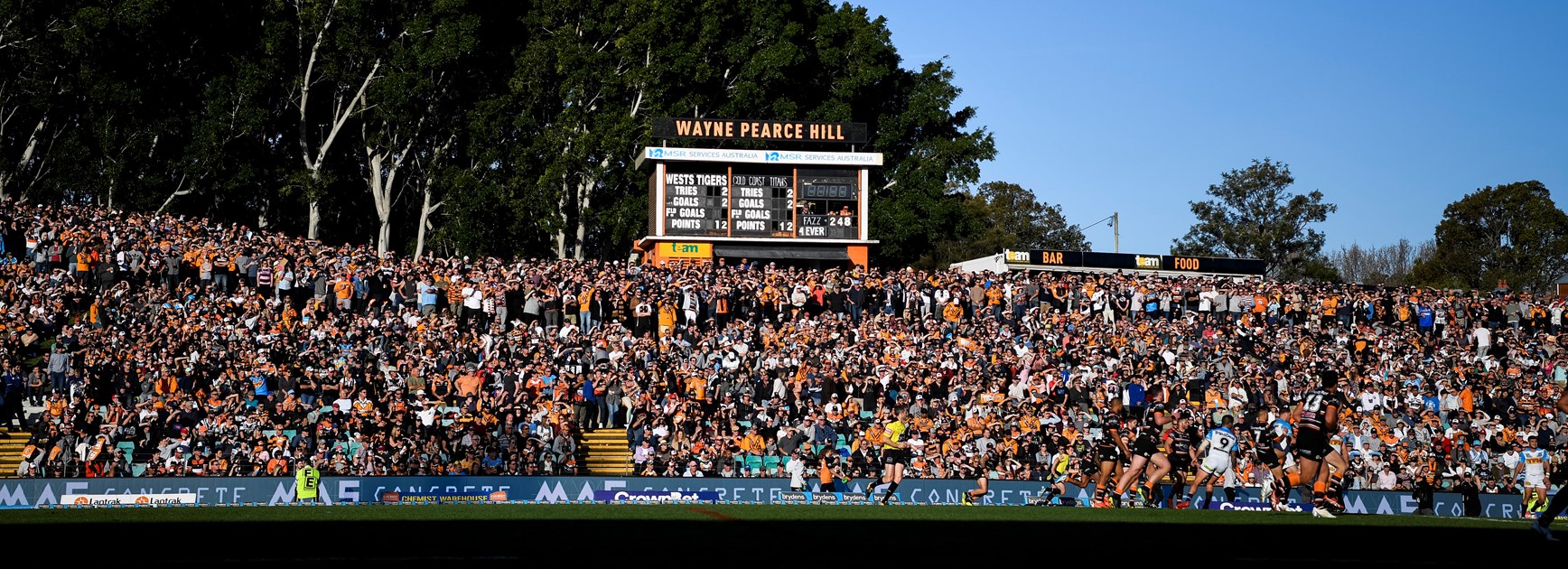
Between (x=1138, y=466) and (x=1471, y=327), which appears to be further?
(x=1471, y=327)

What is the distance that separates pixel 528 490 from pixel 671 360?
338 inches

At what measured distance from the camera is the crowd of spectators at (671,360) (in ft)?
82.3

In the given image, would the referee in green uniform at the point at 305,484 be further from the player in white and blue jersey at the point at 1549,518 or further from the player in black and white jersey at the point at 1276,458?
the player in white and blue jersey at the point at 1549,518

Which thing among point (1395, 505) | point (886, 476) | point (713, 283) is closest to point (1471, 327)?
point (1395, 505)

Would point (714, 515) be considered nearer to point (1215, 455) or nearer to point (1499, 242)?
point (1215, 455)

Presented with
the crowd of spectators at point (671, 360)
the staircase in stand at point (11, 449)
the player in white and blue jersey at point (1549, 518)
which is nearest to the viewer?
the player in white and blue jersey at point (1549, 518)

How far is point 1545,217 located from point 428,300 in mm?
69800

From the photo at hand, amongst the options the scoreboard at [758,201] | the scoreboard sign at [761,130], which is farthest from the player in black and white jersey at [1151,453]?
the scoreboard sign at [761,130]

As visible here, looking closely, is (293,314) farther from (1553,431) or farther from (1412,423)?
(1553,431)

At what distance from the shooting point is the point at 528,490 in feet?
74.2

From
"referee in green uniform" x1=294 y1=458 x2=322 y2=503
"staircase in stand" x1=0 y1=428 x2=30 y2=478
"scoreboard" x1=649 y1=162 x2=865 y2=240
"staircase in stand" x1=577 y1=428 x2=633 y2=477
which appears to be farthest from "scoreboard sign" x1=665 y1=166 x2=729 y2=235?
"referee in green uniform" x1=294 y1=458 x2=322 y2=503

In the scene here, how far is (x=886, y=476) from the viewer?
73.5 feet

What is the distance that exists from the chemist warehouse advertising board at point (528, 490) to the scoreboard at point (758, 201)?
18.2m

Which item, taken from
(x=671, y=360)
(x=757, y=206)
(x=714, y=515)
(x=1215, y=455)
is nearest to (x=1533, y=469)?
(x=1215, y=455)
